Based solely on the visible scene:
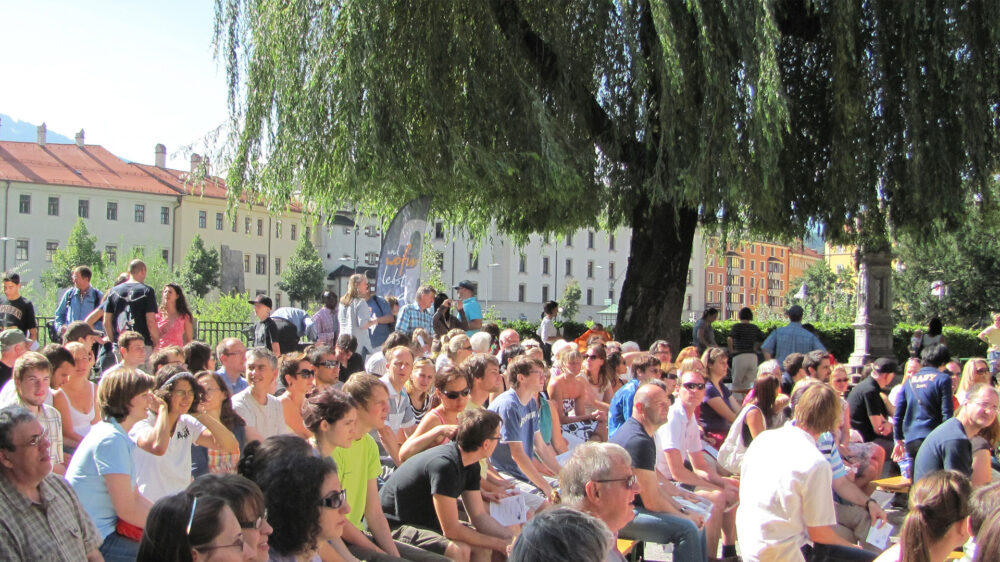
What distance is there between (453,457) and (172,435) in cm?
149

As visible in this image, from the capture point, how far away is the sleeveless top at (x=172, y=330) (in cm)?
970

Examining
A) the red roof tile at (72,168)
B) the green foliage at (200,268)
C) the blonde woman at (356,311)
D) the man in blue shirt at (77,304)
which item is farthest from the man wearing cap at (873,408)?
the red roof tile at (72,168)

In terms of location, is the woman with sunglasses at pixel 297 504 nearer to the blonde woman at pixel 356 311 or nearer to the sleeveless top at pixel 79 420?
the sleeveless top at pixel 79 420

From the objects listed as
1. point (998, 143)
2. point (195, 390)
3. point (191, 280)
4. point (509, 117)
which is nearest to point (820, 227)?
point (998, 143)

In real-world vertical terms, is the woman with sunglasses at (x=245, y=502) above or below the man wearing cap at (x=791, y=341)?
below

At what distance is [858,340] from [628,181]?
13732 millimetres

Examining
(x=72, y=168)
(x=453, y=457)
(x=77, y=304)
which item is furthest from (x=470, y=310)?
(x=72, y=168)

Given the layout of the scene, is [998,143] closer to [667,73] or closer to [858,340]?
[667,73]

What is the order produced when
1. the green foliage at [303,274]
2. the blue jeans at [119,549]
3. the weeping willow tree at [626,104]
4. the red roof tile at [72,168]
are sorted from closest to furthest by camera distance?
the blue jeans at [119,549]
the weeping willow tree at [626,104]
the red roof tile at [72,168]
the green foliage at [303,274]

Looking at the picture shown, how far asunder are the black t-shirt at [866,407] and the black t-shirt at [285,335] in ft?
19.4

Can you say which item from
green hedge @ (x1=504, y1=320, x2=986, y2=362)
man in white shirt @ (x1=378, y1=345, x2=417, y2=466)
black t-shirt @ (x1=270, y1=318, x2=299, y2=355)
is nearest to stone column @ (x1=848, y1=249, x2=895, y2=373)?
green hedge @ (x1=504, y1=320, x2=986, y2=362)

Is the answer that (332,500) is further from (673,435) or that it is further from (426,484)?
(673,435)

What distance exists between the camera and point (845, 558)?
4871mm

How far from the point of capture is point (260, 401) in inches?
243
